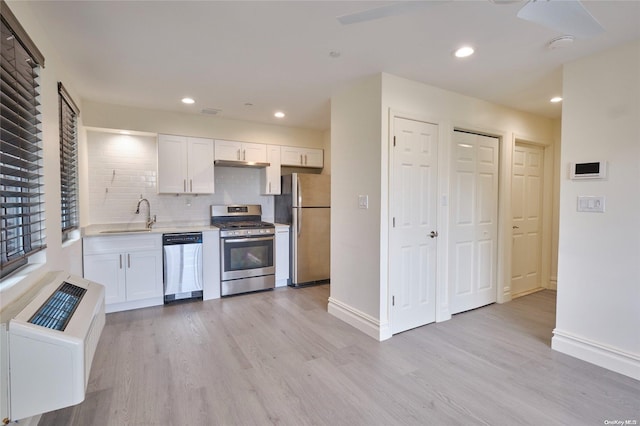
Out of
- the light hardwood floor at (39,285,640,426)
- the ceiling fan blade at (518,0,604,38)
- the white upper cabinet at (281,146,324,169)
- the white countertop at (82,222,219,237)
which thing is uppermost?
the ceiling fan blade at (518,0,604,38)

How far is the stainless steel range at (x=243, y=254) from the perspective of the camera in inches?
162

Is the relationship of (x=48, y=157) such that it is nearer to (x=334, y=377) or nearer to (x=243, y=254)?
(x=243, y=254)

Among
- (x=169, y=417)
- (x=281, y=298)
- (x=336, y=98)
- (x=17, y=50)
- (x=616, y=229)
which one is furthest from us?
(x=281, y=298)

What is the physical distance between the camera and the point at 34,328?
1275 millimetres

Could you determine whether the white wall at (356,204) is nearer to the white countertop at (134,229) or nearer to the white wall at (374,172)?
the white wall at (374,172)

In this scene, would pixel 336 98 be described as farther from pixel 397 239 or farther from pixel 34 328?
pixel 34 328

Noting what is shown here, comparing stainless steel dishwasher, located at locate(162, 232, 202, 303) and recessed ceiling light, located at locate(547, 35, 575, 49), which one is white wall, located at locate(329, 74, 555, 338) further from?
stainless steel dishwasher, located at locate(162, 232, 202, 303)

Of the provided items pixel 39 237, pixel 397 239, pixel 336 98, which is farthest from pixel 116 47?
pixel 397 239

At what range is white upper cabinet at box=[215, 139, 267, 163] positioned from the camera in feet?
14.3

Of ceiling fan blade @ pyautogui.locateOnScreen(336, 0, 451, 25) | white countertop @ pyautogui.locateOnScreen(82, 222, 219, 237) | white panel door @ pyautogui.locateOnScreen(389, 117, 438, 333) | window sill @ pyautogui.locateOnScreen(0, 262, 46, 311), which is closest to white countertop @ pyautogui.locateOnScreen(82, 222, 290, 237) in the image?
white countertop @ pyautogui.locateOnScreen(82, 222, 219, 237)

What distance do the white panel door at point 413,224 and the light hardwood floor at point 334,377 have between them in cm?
25

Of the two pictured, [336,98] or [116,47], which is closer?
[116,47]

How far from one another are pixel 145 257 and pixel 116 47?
88.8 inches

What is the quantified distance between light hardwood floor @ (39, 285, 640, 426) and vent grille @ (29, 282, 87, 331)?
719 mm
